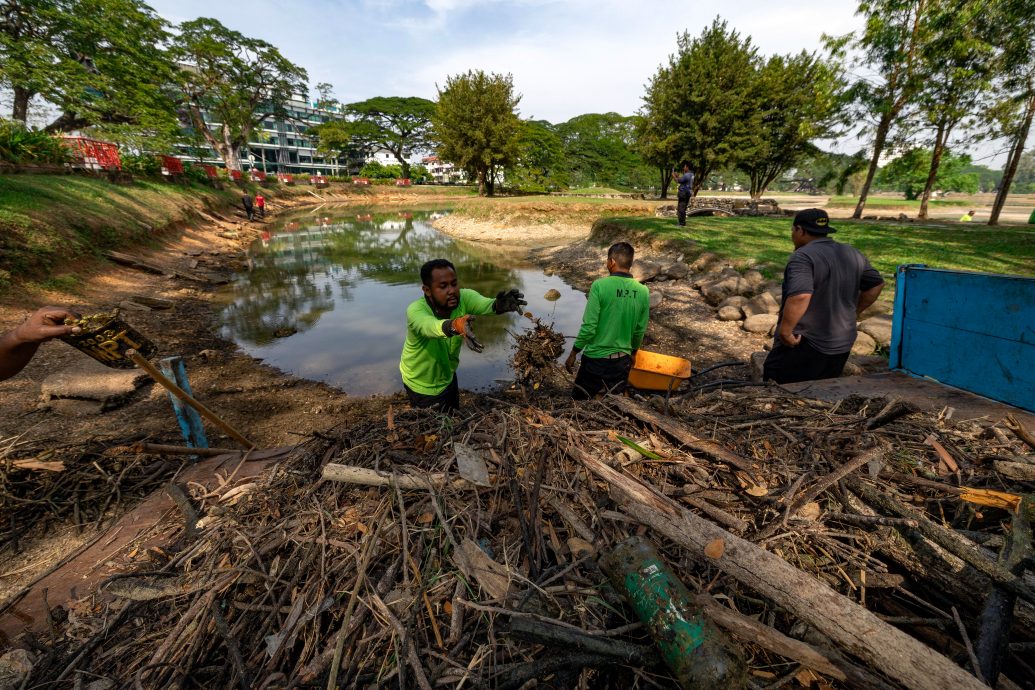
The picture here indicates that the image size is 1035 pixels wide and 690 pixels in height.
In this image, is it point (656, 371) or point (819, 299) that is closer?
point (819, 299)

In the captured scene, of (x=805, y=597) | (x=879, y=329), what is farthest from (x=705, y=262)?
(x=805, y=597)

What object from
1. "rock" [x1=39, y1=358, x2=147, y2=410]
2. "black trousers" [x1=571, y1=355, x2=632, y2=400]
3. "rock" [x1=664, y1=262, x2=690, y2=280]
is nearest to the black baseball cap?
"black trousers" [x1=571, y1=355, x2=632, y2=400]

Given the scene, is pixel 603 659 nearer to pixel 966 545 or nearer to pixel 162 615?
pixel 966 545

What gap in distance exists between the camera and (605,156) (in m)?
70.8

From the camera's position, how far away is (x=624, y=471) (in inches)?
103

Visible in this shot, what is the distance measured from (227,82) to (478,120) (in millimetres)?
27536

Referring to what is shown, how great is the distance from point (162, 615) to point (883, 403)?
17.9 ft

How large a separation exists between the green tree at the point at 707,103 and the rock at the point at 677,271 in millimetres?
22051

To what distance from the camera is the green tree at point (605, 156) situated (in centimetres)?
6944

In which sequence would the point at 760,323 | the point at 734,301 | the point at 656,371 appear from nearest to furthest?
the point at 656,371
the point at 760,323
the point at 734,301

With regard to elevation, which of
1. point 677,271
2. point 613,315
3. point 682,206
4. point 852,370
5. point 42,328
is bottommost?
point 852,370

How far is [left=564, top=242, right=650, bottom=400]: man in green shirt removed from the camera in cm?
445

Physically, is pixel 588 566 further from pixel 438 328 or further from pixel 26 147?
pixel 26 147

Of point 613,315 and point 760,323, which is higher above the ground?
point 613,315
